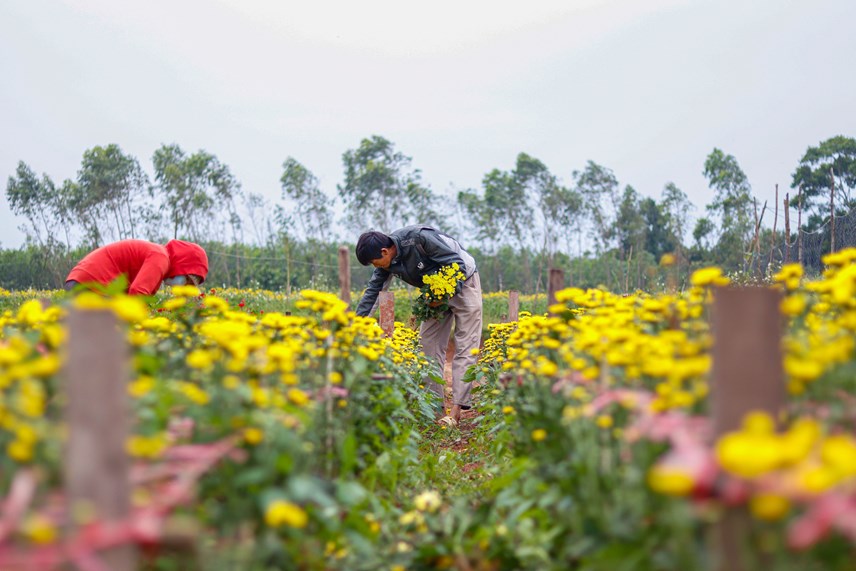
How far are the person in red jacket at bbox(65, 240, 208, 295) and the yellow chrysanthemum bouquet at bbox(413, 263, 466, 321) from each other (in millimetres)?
1728

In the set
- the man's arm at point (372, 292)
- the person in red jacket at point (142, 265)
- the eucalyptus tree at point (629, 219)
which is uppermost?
the eucalyptus tree at point (629, 219)

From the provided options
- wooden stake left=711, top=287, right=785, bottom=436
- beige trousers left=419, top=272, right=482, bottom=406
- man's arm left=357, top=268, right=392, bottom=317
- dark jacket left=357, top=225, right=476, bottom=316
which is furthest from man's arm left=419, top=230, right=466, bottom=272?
wooden stake left=711, top=287, right=785, bottom=436

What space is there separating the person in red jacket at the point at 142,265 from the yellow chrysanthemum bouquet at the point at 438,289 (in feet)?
5.67

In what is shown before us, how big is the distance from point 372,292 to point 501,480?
2642mm

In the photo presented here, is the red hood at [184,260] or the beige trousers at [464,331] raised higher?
the red hood at [184,260]

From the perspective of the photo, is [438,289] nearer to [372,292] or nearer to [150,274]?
[372,292]

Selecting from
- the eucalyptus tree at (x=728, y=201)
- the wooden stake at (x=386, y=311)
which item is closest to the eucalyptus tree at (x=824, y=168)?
the eucalyptus tree at (x=728, y=201)

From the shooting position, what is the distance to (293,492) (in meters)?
1.46

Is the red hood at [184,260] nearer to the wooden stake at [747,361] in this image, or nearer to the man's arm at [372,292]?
the man's arm at [372,292]

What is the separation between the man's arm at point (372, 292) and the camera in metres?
4.89

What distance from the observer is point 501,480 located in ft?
8.81

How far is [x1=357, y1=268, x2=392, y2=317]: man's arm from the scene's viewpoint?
16.1 feet

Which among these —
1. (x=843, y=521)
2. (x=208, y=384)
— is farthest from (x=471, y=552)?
(x=843, y=521)

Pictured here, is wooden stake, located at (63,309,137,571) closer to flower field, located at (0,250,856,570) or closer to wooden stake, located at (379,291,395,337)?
flower field, located at (0,250,856,570)
